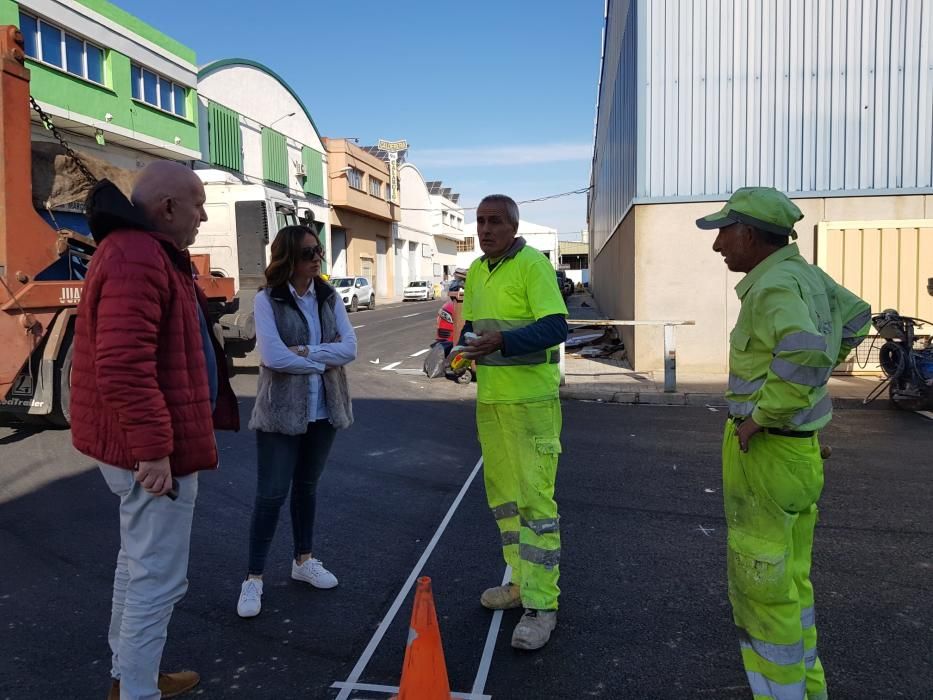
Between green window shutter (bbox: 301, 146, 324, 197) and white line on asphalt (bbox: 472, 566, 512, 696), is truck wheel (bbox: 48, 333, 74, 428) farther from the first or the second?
green window shutter (bbox: 301, 146, 324, 197)

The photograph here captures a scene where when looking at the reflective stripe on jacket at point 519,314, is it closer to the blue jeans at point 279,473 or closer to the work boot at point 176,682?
the blue jeans at point 279,473

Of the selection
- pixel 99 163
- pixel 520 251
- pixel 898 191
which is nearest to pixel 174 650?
pixel 520 251

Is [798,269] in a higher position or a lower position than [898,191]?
lower

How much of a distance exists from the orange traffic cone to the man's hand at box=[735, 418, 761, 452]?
4.10ft

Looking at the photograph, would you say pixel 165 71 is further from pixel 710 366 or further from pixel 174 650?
pixel 174 650

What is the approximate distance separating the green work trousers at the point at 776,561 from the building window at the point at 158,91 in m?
25.5

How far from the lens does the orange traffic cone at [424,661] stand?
8.41ft

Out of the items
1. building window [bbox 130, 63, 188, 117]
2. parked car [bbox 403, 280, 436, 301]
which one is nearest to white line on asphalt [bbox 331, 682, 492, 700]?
building window [bbox 130, 63, 188, 117]

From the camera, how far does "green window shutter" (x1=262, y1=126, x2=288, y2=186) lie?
116 feet

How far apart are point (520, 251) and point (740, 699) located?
83.9 inches

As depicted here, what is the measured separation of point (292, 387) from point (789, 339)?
7.64ft

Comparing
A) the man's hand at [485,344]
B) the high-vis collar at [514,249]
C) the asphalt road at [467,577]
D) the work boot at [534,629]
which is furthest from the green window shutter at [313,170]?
the work boot at [534,629]

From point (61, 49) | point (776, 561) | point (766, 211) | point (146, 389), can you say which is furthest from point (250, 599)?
point (61, 49)

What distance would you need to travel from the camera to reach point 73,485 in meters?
6.01
